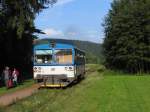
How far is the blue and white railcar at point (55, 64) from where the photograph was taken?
34.5 m

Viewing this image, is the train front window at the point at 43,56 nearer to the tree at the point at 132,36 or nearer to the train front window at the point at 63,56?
the train front window at the point at 63,56

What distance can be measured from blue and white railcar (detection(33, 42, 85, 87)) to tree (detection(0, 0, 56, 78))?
1300 centimetres

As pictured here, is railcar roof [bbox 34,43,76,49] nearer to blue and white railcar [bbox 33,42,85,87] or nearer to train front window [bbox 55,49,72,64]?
blue and white railcar [bbox 33,42,85,87]

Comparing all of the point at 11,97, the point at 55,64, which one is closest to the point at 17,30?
the point at 55,64

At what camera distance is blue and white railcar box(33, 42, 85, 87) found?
34.5 m

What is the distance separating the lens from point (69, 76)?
3469 centimetres

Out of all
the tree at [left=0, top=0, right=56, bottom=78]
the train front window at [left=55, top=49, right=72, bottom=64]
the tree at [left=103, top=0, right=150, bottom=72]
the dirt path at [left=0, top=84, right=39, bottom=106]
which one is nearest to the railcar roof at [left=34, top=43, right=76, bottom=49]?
the train front window at [left=55, top=49, right=72, bottom=64]

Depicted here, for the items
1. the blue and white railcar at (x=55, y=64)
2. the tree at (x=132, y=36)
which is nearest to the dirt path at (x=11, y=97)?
the blue and white railcar at (x=55, y=64)

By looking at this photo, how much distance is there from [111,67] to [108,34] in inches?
232

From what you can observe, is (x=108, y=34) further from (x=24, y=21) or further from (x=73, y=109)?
(x=73, y=109)

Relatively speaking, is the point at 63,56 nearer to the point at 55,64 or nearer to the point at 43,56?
the point at 55,64

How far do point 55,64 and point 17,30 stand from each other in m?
15.2

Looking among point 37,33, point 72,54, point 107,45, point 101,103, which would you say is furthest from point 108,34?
point 101,103

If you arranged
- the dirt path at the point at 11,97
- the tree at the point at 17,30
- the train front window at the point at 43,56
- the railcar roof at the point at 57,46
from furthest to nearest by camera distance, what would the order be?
the tree at the point at 17,30
the railcar roof at the point at 57,46
the train front window at the point at 43,56
the dirt path at the point at 11,97
